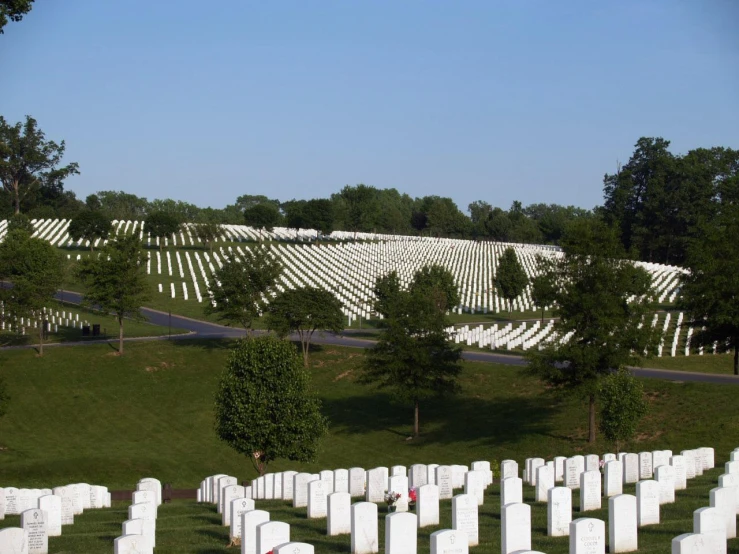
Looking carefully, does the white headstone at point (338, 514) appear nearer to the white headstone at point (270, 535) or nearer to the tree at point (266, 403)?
the white headstone at point (270, 535)

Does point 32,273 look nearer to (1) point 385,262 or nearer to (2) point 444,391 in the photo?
(2) point 444,391

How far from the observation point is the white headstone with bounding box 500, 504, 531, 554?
13.4 meters

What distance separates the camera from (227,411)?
1016 inches

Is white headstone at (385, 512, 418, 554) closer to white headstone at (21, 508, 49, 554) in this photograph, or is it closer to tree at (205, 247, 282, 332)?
white headstone at (21, 508, 49, 554)

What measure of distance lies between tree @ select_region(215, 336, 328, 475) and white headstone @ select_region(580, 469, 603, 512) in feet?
32.5

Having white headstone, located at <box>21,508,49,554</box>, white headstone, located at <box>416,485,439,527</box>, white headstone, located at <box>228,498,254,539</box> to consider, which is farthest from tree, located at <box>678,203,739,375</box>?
white headstone, located at <box>21,508,49,554</box>

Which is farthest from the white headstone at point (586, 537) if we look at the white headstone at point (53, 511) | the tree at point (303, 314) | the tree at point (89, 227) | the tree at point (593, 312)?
the tree at point (89, 227)

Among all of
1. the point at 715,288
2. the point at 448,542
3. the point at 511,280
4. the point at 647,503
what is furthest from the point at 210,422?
the point at 448,542

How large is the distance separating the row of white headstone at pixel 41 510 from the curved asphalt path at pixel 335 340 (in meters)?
24.6

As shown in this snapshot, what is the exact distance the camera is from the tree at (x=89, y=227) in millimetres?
91062

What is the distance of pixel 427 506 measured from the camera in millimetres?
16859

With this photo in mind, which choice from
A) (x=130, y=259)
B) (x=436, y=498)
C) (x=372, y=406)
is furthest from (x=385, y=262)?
(x=436, y=498)

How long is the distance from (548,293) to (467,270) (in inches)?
2133

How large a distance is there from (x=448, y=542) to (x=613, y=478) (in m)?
9.66
